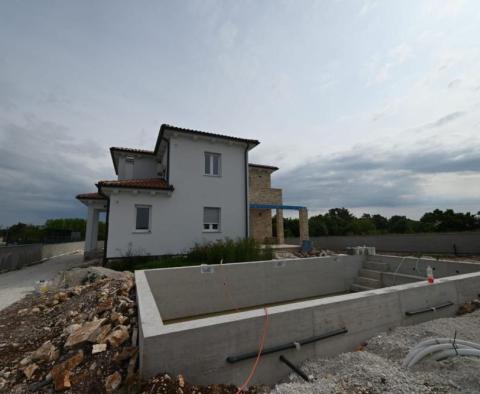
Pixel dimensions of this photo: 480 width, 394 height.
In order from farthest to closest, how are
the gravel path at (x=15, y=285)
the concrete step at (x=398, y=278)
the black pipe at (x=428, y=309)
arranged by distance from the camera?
the concrete step at (x=398, y=278)
the gravel path at (x=15, y=285)
the black pipe at (x=428, y=309)

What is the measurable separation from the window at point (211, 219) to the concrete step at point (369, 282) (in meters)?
5.56

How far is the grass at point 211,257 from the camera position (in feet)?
24.0

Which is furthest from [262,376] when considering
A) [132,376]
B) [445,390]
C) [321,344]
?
[445,390]

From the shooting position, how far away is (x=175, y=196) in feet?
30.7

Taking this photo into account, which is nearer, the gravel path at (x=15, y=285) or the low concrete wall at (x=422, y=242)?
the gravel path at (x=15, y=285)

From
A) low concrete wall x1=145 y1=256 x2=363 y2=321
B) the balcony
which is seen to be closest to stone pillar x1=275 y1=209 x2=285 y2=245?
the balcony

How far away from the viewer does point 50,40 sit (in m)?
5.46

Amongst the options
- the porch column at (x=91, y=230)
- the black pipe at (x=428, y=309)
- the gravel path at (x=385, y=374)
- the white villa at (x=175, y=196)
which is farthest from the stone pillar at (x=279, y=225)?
the gravel path at (x=385, y=374)

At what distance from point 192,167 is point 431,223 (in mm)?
27743

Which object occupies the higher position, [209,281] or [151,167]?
[151,167]

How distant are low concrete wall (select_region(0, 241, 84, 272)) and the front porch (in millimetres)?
2025

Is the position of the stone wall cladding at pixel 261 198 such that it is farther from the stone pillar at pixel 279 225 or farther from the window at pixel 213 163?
the window at pixel 213 163

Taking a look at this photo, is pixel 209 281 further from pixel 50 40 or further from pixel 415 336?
pixel 50 40

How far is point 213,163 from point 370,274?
7.36 m
